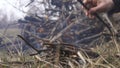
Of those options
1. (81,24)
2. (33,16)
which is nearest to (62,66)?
(81,24)

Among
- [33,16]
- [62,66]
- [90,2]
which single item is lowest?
[33,16]

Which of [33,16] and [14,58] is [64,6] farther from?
[14,58]

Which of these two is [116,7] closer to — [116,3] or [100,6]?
[116,3]

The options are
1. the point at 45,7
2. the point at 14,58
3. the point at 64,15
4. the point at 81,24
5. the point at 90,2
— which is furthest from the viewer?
the point at 45,7

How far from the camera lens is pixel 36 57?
1.92m

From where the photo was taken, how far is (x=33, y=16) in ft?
23.1

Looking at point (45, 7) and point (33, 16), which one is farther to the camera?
point (33, 16)

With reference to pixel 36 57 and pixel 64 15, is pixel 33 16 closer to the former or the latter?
pixel 64 15

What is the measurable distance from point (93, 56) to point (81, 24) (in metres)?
3.31

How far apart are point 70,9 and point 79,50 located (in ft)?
14.3

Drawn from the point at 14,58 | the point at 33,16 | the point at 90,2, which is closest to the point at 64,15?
the point at 33,16

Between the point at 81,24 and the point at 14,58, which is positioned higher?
the point at 14,58

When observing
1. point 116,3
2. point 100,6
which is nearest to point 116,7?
point 116,3

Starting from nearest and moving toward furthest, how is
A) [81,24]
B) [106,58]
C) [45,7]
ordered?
[106,58], [81,24], [45,7]
